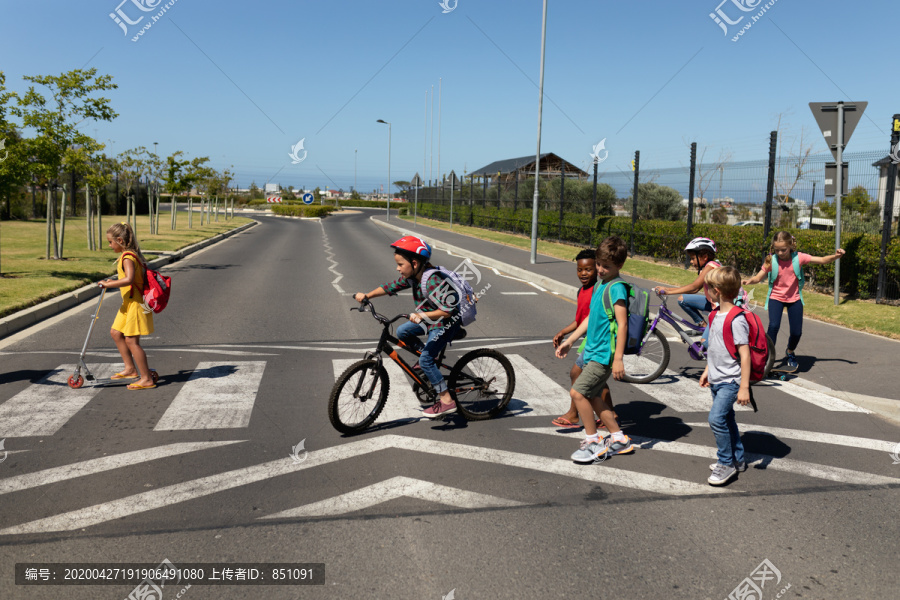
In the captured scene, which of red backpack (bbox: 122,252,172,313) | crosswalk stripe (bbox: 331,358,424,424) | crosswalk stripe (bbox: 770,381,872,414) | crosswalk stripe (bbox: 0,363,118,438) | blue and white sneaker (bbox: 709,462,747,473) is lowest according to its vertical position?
crosswalk stripe (bbox: 0,363,118,438)

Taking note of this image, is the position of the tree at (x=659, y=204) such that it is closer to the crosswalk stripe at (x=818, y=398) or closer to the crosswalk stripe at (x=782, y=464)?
the crosswalk stripe at (x=818, y=398)

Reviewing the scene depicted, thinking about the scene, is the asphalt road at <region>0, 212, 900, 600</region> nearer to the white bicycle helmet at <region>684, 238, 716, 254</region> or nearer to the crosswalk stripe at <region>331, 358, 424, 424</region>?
the crosswalk stripe at <region>331, 358, 424, 424</region>

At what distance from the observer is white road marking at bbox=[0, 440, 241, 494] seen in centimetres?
453

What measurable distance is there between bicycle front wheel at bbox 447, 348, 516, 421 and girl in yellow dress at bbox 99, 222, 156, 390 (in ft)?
9.73

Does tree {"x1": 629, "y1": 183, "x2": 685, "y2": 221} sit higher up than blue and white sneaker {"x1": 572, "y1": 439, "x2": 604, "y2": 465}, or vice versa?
tree {"x1": 629, "y1": 183, "x2": 685, "y2": 221}

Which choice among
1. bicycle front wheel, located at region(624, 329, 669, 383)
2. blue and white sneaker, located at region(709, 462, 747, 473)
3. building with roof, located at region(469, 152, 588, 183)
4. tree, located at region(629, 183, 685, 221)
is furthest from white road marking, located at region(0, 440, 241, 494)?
building with roof, located at region(469, 152, 588, 183)

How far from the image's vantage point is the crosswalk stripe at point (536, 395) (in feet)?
20.9

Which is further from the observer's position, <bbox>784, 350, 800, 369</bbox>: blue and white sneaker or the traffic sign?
the traffic sign

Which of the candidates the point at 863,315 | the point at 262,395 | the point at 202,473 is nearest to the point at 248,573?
the point at 202,473

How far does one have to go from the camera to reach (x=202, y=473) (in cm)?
474

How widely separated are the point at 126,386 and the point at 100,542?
11.2 feet

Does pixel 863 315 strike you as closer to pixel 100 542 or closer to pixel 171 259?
pixel 100 542

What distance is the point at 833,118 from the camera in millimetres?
11289

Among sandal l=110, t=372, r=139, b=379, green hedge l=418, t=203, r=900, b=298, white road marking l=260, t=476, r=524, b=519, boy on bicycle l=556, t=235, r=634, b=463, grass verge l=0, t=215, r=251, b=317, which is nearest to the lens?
white road marking l=260, t=476, r=524, b=519
